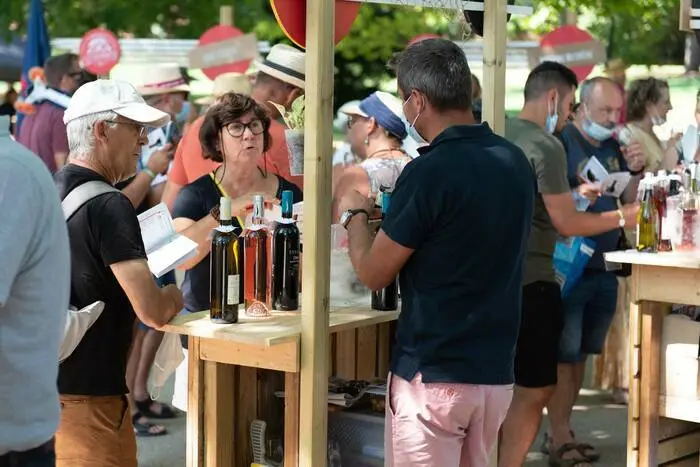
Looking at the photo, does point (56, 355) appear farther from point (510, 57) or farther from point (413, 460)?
point (510, 57)

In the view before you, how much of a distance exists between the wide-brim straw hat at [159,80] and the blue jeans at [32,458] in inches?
212

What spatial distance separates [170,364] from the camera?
13.4ft

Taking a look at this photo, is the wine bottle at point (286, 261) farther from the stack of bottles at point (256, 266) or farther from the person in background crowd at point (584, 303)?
the person in background crowd at point (584, 303)

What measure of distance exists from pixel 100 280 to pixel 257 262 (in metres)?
0.61

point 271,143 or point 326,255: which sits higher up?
point 271,143

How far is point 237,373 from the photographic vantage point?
4.04 metres

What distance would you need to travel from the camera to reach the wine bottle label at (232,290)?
3752 mm

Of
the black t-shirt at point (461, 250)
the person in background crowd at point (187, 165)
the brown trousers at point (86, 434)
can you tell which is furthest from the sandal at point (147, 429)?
the black t-shirt at point (461, 250)

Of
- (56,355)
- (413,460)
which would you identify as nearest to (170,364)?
(413,460)

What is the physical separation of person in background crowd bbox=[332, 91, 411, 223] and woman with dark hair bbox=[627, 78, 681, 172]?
2954 millimetres

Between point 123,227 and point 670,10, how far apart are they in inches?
454

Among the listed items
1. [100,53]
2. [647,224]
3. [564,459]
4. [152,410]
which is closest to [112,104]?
[647,224]

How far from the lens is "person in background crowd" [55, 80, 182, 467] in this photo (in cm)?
346

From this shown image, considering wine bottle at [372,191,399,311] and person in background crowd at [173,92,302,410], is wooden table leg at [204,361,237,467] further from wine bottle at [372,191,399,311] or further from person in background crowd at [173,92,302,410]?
person in background crowd at [173,92,302,410]
